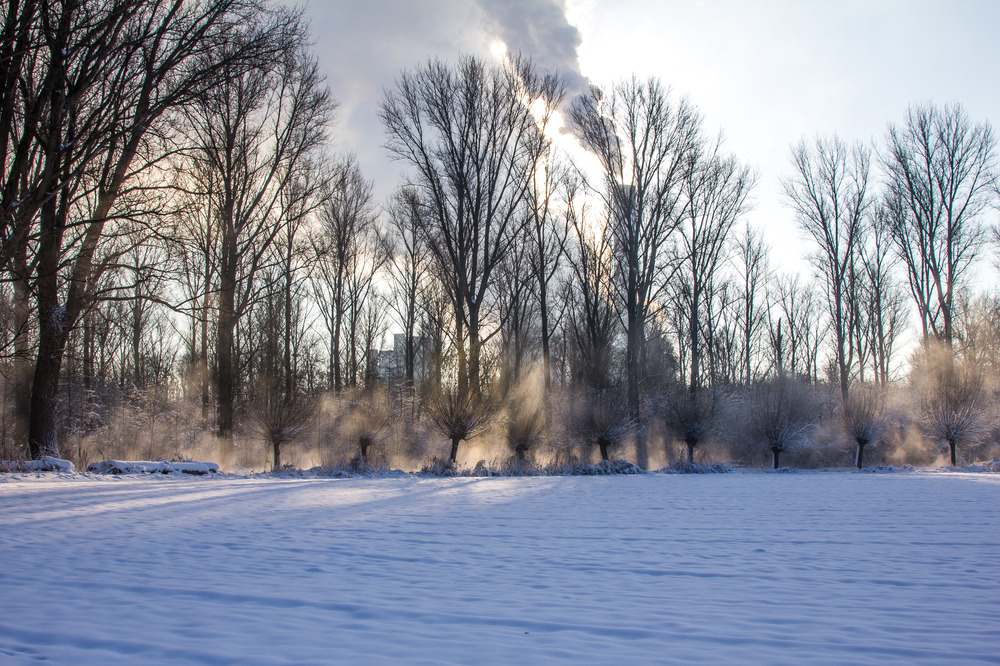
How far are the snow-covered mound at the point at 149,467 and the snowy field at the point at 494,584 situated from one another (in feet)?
15.3

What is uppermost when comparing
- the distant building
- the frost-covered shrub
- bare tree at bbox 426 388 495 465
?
the distant building

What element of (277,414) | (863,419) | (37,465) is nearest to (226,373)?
(277,414)

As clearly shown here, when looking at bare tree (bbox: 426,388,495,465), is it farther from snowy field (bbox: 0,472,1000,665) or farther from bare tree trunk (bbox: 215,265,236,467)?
snowy field (bbox: 0,472,1000,665)

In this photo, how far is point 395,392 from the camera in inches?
936

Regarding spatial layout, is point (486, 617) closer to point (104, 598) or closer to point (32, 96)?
point (104, 598)

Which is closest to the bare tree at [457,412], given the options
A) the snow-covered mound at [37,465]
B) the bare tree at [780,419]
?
the snow-covered mound at [37,465]

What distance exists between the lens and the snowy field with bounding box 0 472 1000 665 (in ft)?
7.57

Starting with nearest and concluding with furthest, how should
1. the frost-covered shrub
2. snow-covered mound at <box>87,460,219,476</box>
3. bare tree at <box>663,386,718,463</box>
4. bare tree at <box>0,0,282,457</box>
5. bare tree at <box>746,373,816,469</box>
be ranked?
bare tree at <box>0,0,282,457</box>
snow-covered mound at <box>87,460,219,476</box>
the frost-covered shrub
bare tree at <box>663,386,718,463</box>
bare tree at <box>746,373,816,469</box>

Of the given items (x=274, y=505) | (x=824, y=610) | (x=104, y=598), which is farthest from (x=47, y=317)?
(x=824, y=610)

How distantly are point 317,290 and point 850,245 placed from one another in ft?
80.8

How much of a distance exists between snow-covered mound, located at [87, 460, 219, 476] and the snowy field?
465 cm

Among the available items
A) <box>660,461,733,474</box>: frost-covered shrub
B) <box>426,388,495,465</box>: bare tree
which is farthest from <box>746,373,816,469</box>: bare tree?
<box>426,388,495,465</box>: bare tree

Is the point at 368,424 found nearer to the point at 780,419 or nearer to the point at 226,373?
the point at 226,373

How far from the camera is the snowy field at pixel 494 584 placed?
2.31 meters
